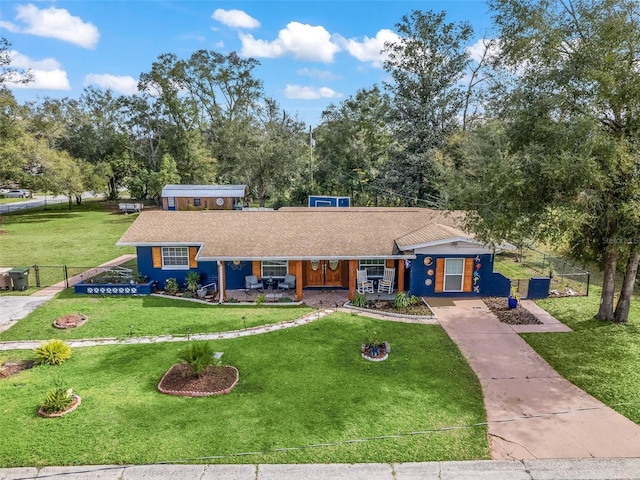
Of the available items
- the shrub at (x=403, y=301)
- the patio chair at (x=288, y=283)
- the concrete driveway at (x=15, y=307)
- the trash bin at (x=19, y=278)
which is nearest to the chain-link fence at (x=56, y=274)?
the trash bin at (x=19, y=278)

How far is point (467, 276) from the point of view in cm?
1839

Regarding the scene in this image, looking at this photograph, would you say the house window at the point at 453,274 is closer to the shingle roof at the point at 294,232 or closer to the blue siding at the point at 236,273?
the shingle roof at the point at 294,232

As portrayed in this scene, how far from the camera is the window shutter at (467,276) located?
18219mm

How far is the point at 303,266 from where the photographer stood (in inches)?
774

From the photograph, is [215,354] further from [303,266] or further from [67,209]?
[67,209]

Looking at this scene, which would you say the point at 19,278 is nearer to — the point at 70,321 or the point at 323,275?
the point at 70,321

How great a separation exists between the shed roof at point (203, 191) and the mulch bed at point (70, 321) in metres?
24.7

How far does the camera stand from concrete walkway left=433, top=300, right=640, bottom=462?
8.84m

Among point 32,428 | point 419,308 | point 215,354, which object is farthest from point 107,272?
point 419,308

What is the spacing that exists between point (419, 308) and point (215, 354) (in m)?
8.28

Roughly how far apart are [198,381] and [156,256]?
9685mm

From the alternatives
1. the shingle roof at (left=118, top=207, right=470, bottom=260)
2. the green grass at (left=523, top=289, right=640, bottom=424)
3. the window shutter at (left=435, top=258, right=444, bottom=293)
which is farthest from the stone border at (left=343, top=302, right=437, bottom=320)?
the green grass at (left=523, top=289, right=640, bottom=424)

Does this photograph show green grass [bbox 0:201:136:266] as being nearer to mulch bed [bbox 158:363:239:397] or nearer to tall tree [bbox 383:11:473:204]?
mulch bed [bbox 158:363:239:397]

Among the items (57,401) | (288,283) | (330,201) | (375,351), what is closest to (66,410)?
(57,401)
